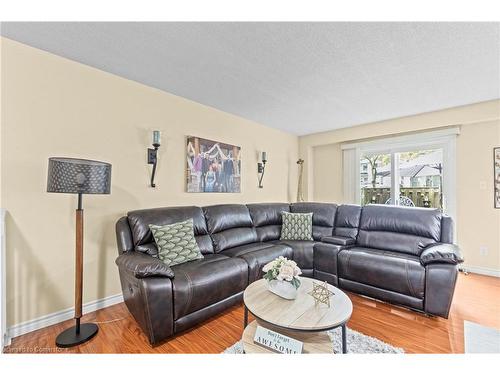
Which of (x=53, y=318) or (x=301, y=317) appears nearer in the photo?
(x=301, y=317)

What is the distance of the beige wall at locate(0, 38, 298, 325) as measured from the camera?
1.91 meters

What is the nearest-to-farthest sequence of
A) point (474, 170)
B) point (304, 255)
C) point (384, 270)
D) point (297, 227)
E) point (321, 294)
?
1. point (321, 294)
2. point (384, 270)
3. point (304, 255)
4. point (474, 170)
5. point (297, 227)

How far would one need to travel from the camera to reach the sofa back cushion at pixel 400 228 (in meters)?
2.73

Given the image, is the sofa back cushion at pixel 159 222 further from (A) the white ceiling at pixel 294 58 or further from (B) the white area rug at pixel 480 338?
(B) the white area rug at pixel 480 338

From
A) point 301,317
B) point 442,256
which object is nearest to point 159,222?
point 301,317

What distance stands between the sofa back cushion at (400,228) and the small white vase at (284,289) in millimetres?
1835

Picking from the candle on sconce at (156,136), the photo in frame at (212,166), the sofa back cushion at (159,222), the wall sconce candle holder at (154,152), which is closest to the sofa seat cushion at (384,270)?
the sofa back cushion at (159,222)

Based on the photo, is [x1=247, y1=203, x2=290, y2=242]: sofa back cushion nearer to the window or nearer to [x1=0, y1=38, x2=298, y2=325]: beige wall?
[x1=0, y1=38, x2=298, y2=325]: beige wall

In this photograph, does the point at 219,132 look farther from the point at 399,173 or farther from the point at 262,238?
the point at 399,173

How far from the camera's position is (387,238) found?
2943mm

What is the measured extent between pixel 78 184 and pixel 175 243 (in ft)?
3.14

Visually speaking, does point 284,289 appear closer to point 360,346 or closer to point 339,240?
point 360,346

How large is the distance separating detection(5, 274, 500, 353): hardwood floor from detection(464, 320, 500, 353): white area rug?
0.14ft

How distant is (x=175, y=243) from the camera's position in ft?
7.55
